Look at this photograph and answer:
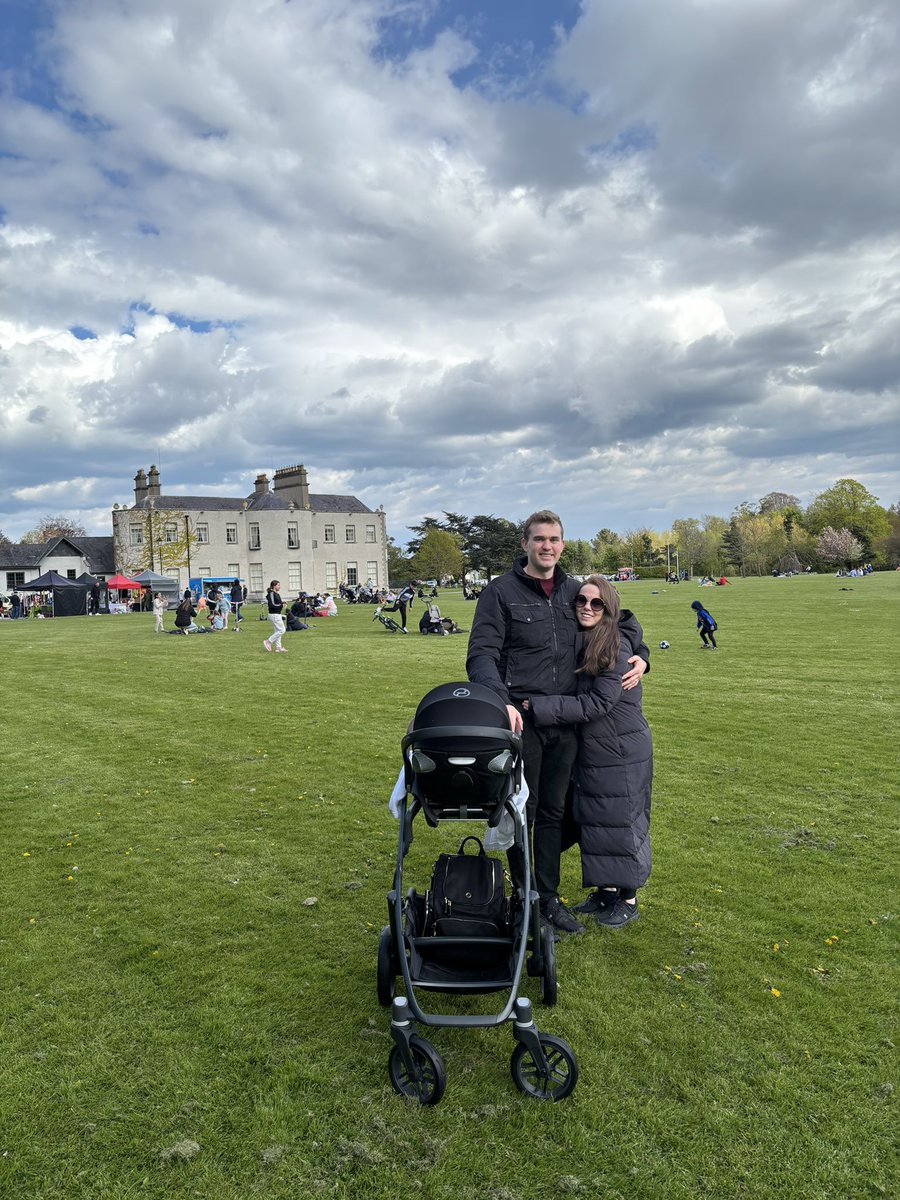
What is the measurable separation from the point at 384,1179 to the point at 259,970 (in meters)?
1.65

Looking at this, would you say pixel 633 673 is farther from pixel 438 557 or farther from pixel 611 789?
pixel 438 557

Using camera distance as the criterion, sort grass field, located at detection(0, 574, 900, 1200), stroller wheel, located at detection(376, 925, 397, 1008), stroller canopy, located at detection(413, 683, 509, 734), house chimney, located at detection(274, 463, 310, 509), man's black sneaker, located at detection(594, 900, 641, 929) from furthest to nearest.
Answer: house chimney, located at detection(274, 463, 310, 509)
man's black sneaker, located at detection(594, 900, 641, 929)
stroller wheel, located at detection(376, 925, 397, 1008)
stroller canopy, located at detection(413, 683, 509, 734)
grass field, located at detection(0, 574, 900, 1200)

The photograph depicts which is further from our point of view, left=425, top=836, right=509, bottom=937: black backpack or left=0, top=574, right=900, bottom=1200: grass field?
left=425, top=836, right=509, bottom=937: black backpack

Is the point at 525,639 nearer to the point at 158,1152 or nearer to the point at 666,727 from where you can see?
the point at 158,1152

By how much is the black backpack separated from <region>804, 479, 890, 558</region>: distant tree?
122736mm

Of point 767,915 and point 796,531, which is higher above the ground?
point 796,531

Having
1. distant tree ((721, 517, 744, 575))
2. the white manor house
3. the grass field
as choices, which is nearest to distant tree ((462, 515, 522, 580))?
the white manor house

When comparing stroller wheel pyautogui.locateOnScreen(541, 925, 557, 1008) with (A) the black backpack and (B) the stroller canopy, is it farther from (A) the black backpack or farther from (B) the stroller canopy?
(B) the stroller canopy

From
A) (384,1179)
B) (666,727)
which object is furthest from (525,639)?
Result: (666,727)

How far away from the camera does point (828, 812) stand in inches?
264

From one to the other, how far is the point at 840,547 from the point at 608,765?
382 feet

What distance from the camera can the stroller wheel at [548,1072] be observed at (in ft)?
10.5

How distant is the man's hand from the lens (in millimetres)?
4625

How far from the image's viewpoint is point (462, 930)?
145 inches
